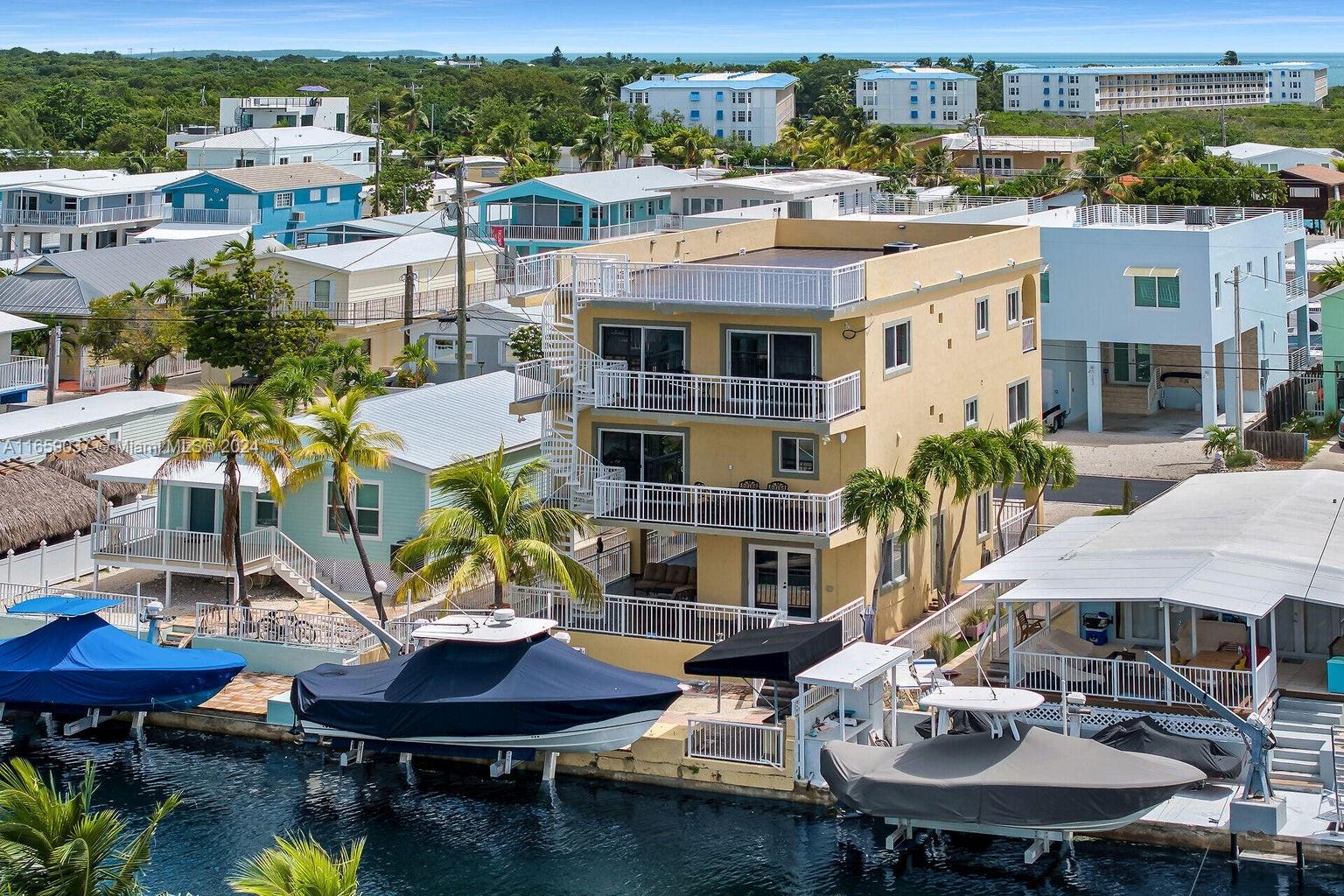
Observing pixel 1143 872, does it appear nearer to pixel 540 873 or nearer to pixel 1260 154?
pixel 540 873

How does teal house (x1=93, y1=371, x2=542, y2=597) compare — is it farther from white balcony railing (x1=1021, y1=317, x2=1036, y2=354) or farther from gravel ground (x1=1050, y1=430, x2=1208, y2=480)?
gravel ground (x1=1050, y1=430, x2=1208, y2=480)

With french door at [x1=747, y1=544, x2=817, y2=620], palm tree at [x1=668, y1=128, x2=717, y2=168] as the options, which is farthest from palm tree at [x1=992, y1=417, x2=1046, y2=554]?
palm tree at [x1=668, y1=128, x2=717, y2=168]

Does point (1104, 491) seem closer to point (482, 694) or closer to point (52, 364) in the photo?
point (482, 694)

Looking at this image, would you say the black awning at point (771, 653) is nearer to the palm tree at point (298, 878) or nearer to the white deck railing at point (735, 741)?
the white deck railing at point (735, 741)

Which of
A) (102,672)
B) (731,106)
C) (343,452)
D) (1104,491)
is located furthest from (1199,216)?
(731,106)

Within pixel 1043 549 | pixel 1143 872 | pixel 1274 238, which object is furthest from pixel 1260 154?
pixel 1143 872
